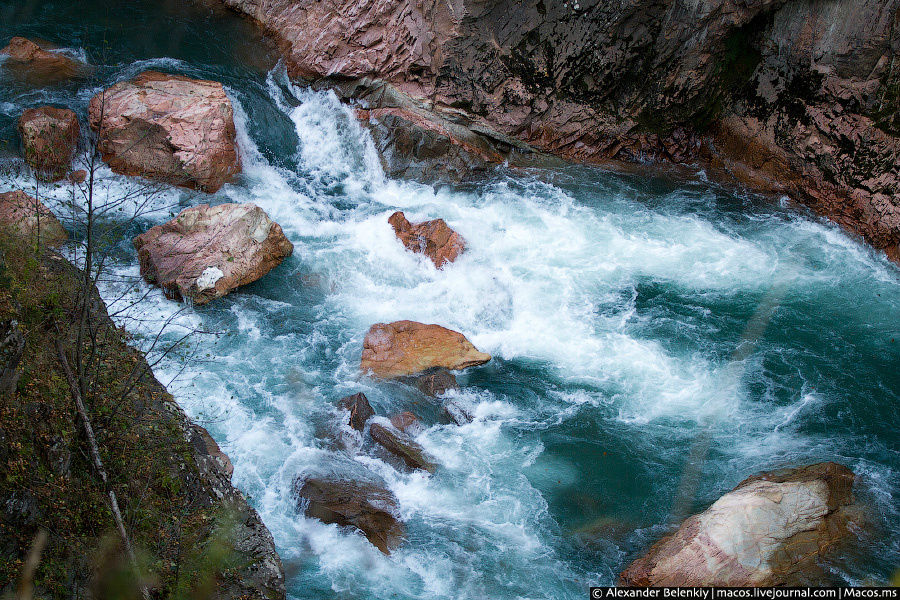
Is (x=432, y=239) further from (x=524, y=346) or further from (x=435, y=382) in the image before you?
(x=435, y=382)

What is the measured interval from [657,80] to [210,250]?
10.2 m

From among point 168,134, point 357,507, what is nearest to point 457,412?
point 357,507

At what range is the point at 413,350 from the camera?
10625 mm

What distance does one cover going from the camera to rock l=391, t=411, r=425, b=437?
9398mm

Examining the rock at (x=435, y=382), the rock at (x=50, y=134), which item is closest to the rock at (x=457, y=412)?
the rock at (x=435, y=382)

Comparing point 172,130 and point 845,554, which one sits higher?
point 172,130

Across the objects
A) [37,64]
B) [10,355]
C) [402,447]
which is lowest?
[402,447]

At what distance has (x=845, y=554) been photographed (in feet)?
24.7

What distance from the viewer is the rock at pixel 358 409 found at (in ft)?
30.3

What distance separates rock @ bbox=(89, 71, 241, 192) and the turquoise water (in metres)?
0.58

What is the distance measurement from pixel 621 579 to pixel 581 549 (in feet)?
1.92

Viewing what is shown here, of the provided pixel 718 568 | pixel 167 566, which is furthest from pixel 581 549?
pixel 167 566

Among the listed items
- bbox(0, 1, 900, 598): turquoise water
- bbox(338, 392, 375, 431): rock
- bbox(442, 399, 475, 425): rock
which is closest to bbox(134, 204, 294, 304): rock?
bbox(0, 1, 900, 598): turquoise water

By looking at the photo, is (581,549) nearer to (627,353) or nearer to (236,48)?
(627,353)
